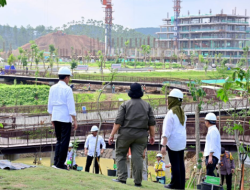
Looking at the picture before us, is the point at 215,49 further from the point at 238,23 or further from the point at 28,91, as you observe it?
the point at 28,91

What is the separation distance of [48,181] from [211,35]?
122041 mm

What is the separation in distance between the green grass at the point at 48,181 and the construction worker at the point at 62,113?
1.43 feet

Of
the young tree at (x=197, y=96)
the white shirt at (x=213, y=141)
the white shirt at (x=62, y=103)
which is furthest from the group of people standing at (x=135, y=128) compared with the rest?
the young tree at (x=197, y=96)

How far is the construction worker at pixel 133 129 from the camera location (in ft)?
21.2

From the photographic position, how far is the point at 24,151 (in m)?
15.8

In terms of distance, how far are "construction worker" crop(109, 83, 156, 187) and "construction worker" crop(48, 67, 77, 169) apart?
104 cm

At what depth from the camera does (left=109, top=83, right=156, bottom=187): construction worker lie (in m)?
6.45

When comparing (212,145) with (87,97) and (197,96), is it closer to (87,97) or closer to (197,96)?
(197,96)

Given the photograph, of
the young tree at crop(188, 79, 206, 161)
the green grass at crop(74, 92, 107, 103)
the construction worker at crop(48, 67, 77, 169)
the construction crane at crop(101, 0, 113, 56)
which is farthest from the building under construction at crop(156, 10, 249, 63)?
the construction worker at crop(48, 67, 77, 169)

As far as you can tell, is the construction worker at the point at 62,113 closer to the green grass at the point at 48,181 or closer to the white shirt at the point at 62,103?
the white shirt at the point at 62,103

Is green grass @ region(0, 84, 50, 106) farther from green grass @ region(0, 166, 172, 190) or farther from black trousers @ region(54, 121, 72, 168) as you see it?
green grass @ region(0, 166, 172, 190)

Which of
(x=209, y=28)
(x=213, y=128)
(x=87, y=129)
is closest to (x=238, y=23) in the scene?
(x=209, y=28)

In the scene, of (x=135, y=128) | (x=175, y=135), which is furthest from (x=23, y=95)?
(x=135, y=128)

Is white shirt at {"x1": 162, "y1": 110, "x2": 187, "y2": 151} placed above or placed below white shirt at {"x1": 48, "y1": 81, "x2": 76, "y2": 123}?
below
